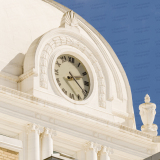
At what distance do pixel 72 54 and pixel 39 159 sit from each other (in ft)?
19.4

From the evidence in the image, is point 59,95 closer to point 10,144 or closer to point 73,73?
point 73,73

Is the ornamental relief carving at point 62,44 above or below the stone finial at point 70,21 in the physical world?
below

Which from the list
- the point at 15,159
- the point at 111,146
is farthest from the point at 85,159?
the point at 15,159

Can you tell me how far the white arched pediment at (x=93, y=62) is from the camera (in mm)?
37062

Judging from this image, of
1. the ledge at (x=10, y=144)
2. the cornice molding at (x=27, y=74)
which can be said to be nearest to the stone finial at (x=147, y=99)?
the cornice molding at (x=27, y=74)

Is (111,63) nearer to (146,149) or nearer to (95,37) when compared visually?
(95,37)

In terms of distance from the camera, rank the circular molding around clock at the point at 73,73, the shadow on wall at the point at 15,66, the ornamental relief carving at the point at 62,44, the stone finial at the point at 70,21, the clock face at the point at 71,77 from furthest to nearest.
→ 1. the stone finial at the point at 70,21
2. the clock face at the point at 71,77
3. the circular molding around clock at the point at 73,73
4. the ornamental relief carving at the point at 62,44
5. the shadow on wall at the point at 15,66

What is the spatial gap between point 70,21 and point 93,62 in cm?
215

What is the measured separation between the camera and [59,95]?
122ft

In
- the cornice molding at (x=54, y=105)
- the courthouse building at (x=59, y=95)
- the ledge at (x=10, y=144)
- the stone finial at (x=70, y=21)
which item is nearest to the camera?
the ledge at (x=10, y=144)

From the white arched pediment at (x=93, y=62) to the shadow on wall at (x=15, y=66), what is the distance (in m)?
0.39

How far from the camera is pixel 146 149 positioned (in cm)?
3934

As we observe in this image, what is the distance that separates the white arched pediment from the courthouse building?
4 centimetres

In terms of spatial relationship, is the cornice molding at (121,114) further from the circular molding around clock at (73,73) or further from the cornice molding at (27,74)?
the cornice molding at (27,74)
